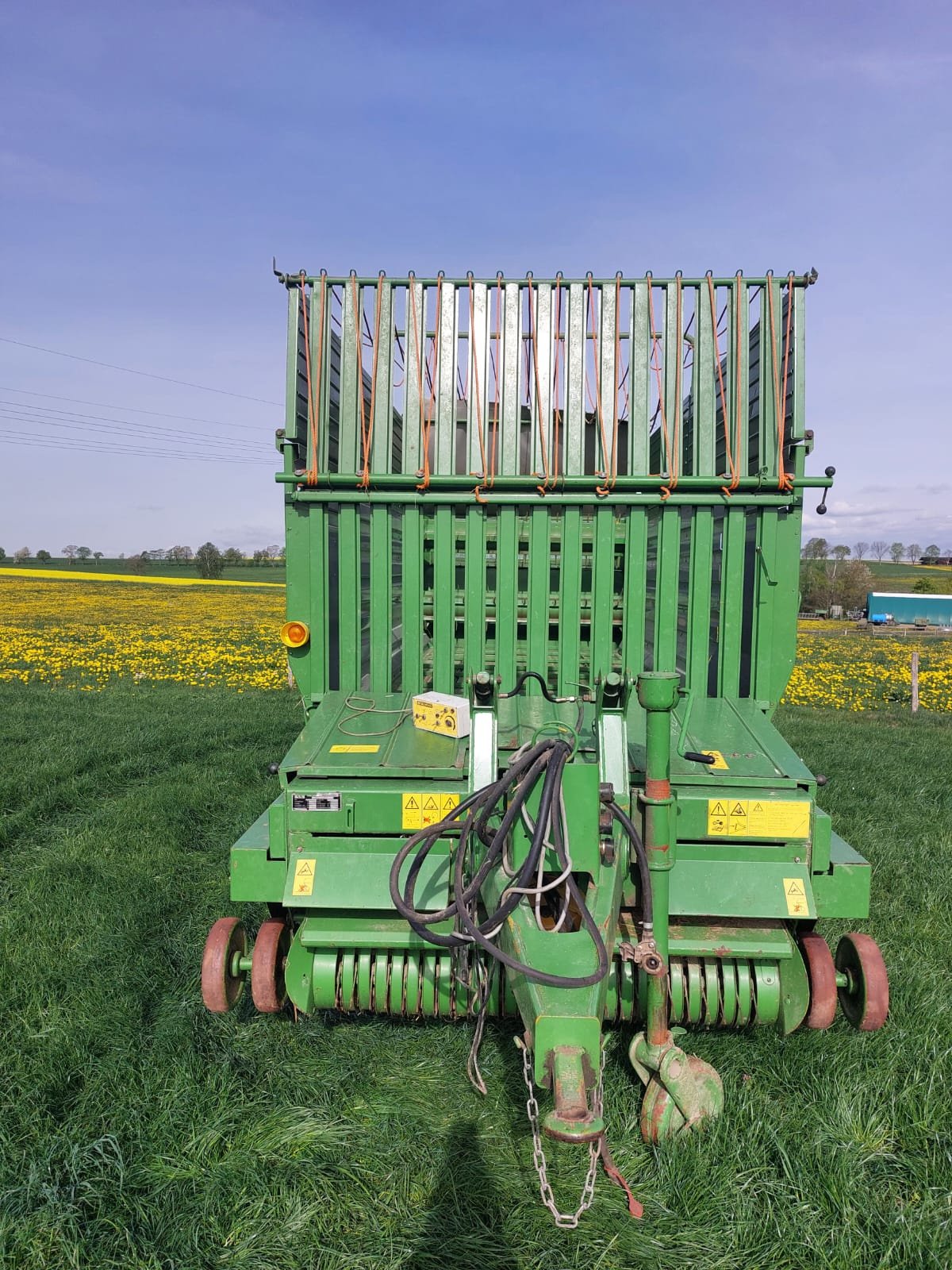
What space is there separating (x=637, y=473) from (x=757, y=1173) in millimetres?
3315

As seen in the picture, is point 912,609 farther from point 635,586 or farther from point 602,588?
point 602,588

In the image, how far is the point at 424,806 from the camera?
3.34 meters

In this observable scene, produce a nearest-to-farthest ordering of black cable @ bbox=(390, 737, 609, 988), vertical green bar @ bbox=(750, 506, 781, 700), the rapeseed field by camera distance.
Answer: black cable @ bbox=(390, 737, 609, 988)
vertical green bar @ bbox=(750, 506, 781, 700)
the rapeseed field

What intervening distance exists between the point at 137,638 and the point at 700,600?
21170 mm

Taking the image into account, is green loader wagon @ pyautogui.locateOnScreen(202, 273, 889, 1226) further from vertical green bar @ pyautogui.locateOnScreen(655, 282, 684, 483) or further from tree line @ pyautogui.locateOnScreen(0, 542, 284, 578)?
tree line @ pyautogui.locateOnScreen(0, 542, 284, 578)

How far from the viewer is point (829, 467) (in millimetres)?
4312

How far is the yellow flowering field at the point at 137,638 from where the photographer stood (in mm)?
16156

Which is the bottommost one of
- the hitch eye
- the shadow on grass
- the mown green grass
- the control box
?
the shadow on grass

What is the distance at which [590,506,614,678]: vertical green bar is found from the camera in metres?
4.41

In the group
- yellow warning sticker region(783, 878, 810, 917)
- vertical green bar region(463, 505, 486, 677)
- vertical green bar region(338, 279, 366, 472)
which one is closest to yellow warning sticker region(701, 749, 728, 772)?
yellow warning sticker region(783, 878, 810, 917)

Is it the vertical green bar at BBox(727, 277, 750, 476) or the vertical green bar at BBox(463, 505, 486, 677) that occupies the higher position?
the vertical green bar at BBox(727, 277, 750, 476)

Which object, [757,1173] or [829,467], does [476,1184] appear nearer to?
[757,1173]

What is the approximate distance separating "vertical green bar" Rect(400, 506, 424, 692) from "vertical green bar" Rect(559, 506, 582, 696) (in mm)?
803

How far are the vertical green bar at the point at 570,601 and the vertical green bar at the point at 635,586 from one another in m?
0.27
